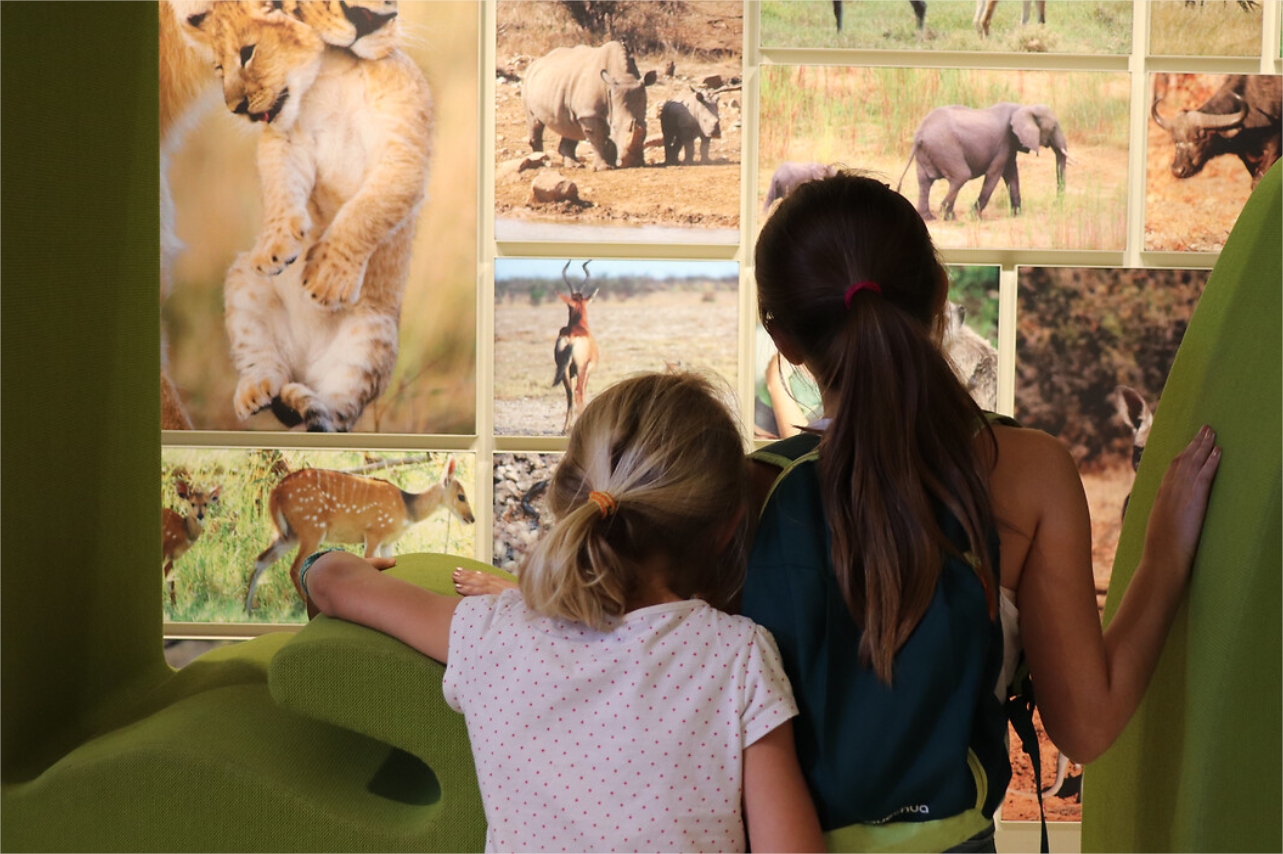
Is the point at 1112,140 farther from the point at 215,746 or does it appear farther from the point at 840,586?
the point at 215,746

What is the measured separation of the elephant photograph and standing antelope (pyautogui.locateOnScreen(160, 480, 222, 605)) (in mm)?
2059

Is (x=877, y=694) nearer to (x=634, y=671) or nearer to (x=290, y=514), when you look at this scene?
(x=634, y=671)

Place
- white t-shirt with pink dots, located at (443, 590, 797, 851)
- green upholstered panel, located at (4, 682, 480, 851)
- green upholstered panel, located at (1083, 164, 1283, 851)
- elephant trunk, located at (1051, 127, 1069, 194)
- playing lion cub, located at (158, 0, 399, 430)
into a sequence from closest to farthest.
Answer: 1. white t-shirt with pink dots, located at (443, 590, 797, 851)
2. green upholstered panel, located at (1083, 164, 1283, 851)
3. green upholstered panel, located at (4, 682, 480, 851)
4. playing lion cub, located at (158, 0, 399, 430)
5. elephant trunk, located at (1051, 127, 1069, 194)

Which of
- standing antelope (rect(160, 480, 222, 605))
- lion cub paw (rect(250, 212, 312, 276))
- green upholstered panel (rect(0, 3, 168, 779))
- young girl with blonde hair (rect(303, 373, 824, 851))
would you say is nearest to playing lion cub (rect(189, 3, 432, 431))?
lion cub paw (rect(250, 212, 312, 276))

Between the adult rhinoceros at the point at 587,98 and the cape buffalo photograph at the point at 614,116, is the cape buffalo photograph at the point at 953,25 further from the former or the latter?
the adult rhinoceros at the point at 587,98

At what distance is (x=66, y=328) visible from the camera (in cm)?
164

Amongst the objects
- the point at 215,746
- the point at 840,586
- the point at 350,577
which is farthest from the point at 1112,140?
the point at 215,746

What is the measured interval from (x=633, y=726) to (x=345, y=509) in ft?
8.07

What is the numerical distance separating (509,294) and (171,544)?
1385 millimetres

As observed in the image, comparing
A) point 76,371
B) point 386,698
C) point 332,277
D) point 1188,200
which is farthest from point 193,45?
point 1188,200

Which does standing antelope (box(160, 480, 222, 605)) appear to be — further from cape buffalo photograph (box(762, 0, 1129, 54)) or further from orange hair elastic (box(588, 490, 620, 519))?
orange hair elastic (box(588, 490, 620, 519))

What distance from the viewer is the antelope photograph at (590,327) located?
11.4ft

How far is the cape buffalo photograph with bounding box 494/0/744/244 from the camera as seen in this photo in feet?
11.2

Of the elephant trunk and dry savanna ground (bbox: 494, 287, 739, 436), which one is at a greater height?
the elephant trunk
